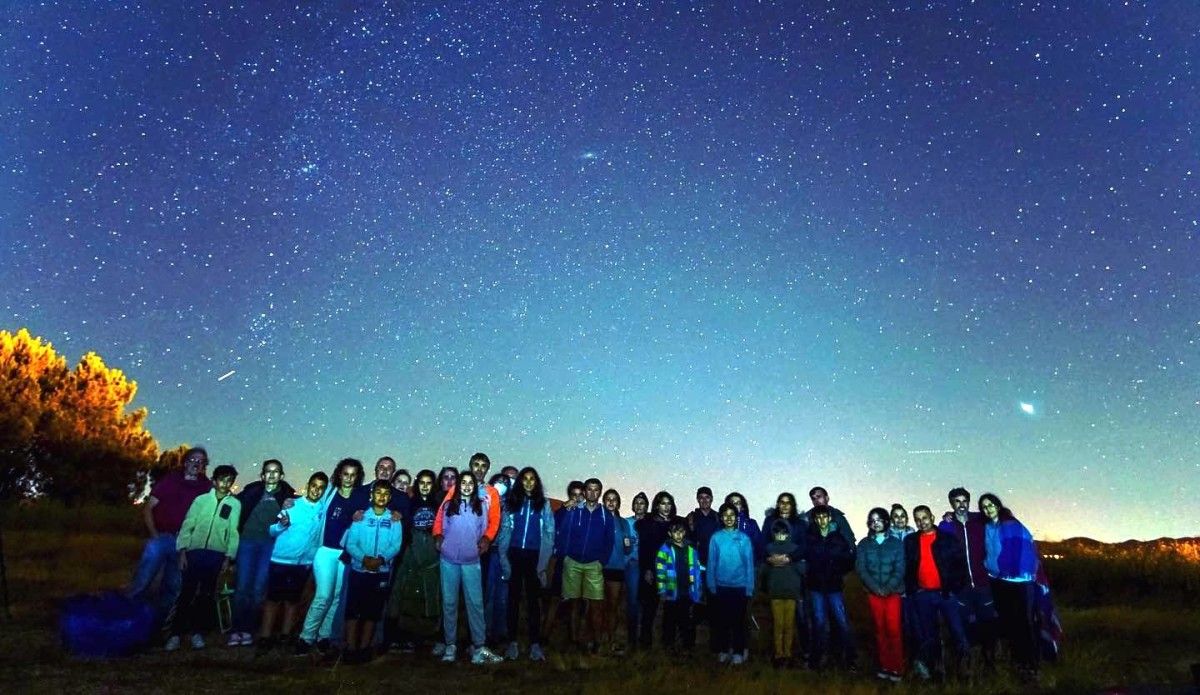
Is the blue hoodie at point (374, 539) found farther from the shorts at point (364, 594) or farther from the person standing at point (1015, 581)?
the person standing at point (1015, 581)

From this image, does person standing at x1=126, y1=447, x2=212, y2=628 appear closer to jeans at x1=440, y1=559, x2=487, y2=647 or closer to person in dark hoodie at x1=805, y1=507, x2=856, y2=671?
jeans at x1=440, y1=559, x2=487, y2=647

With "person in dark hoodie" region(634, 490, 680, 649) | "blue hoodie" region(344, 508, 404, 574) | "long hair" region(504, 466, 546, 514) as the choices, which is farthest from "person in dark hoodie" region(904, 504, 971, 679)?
"blue hoodie" region(344, 508, 404, 574)

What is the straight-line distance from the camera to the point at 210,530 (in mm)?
9156

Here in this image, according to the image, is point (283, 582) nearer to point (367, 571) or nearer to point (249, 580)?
point (249, 580)

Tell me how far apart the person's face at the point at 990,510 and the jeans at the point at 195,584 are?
8793mm

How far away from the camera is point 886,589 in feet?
30.8

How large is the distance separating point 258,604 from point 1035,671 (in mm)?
8830

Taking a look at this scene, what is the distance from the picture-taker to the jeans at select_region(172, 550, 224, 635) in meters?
9.10

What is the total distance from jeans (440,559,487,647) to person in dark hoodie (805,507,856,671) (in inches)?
153

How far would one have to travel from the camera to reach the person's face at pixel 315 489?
931 cm

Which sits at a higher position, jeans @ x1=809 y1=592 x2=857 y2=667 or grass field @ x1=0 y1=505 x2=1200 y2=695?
jeans @ x1=809 y1=592 x2=857 y2=667

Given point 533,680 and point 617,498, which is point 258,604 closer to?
point 533,680

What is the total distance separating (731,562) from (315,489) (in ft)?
16.3

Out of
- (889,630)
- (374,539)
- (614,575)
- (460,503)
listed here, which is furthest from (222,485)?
(889,630)
